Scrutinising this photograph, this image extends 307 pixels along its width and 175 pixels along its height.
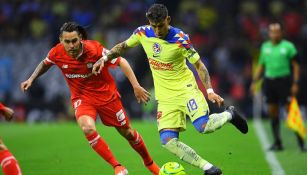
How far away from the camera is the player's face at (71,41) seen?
34.1 ft

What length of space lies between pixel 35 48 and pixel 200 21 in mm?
6223

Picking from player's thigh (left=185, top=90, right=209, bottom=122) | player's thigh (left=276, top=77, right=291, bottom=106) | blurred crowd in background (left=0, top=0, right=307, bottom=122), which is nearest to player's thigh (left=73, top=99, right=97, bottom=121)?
player's thigh (left=185, top=90, right=209, bottom=122)

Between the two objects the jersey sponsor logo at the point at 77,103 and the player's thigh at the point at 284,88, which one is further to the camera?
the player's thigh at the point at 284,88

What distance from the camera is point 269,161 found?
43.1 ft

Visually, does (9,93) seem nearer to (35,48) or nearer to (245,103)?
(35,48)

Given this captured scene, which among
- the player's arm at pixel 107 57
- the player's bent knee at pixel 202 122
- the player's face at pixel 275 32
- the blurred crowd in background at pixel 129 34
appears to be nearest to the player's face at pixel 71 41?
the player's arm at pixel 107 57

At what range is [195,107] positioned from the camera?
10.0 m

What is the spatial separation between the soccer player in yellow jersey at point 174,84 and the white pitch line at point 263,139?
1903 mm

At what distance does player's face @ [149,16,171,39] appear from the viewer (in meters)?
9.84

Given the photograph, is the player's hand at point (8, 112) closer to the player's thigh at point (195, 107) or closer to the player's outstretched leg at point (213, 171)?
the player's thigh at point (195, 107)

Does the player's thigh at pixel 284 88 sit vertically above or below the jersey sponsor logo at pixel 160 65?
below

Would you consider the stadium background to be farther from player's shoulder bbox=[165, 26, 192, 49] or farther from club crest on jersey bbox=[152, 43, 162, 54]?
player's shoulder bbox=[165, 26, 192, 49]

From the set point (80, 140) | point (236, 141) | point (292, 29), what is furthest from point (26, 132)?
point (292, 29)

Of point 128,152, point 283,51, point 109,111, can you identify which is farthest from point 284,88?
point 109,111
